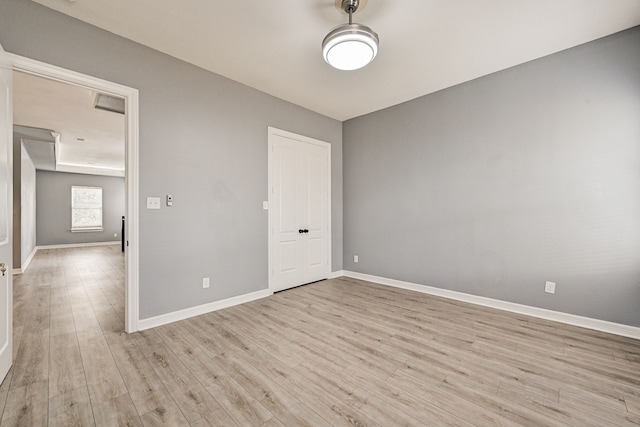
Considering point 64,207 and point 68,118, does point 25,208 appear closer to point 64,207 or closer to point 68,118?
point 68,118

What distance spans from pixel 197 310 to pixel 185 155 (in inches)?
70.9

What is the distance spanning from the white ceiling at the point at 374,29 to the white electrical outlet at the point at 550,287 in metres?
2.53

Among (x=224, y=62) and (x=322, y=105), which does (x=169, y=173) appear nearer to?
(x=224, y=62)

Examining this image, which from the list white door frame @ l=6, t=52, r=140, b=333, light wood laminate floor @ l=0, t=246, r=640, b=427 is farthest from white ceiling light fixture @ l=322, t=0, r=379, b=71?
→ light wood laminate floor @ l=0, t=246, r=640, b=427

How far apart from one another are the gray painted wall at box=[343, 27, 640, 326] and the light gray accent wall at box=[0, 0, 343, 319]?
7.04ft

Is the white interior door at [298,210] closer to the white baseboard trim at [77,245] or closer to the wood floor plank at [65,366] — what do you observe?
the wood floor plank at [65,366]

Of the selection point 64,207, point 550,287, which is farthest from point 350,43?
point 64,207

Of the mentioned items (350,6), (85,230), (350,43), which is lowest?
(85,230)

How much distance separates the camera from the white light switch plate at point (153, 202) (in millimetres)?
2805

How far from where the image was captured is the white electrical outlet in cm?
297

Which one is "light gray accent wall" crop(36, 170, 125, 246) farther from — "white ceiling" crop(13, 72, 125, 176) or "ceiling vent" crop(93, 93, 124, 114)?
"ceiling vent" crop(93, 93, 124, 114)

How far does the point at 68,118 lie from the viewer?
4.75 meters

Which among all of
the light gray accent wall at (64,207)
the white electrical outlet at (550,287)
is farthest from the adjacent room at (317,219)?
the light gray accent wall at (64,207)

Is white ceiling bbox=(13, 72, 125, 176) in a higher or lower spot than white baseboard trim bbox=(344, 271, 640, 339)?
higher
